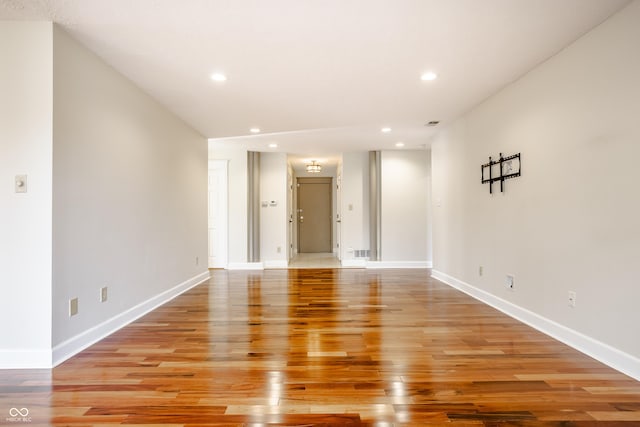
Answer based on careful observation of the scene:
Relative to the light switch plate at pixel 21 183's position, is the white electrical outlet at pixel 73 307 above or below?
below

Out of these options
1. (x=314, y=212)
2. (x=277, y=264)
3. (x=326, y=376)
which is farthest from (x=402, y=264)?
(x=326, y=376)

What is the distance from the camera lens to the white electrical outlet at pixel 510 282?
3348mm

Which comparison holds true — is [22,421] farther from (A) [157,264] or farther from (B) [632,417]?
(B) [632,417]

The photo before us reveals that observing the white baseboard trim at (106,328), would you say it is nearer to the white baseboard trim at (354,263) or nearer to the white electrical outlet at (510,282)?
the white baseboard trim at (354,263)

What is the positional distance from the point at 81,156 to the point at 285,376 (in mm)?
2181

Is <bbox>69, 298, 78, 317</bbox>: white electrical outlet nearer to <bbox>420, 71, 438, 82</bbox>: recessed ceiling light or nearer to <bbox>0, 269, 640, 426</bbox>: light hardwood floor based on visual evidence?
<bbox>0, 269, 640, 426</bbox>: light hardwood floor

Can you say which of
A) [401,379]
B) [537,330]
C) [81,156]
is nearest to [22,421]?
[81,156]

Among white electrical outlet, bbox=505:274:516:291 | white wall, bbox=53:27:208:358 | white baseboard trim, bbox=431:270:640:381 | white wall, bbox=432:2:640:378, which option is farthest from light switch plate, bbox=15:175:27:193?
white electrical outlet, bbox=505:274:516:291

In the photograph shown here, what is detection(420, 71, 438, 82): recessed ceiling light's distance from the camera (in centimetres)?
308

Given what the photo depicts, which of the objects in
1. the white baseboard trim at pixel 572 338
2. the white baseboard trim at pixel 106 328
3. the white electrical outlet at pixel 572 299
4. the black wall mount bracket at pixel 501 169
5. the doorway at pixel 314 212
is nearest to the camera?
the white baseboard trim at pixel 572 338

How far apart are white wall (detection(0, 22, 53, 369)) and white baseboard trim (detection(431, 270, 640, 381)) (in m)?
3.62

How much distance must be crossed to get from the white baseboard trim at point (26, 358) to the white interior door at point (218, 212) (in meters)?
4.64

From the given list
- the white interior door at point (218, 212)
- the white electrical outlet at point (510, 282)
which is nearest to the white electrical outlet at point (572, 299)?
the white electrical outlet at point (510, 282)

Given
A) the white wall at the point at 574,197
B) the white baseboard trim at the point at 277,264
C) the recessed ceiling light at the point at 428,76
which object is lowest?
the white baseboard trim at the point at 277,264
